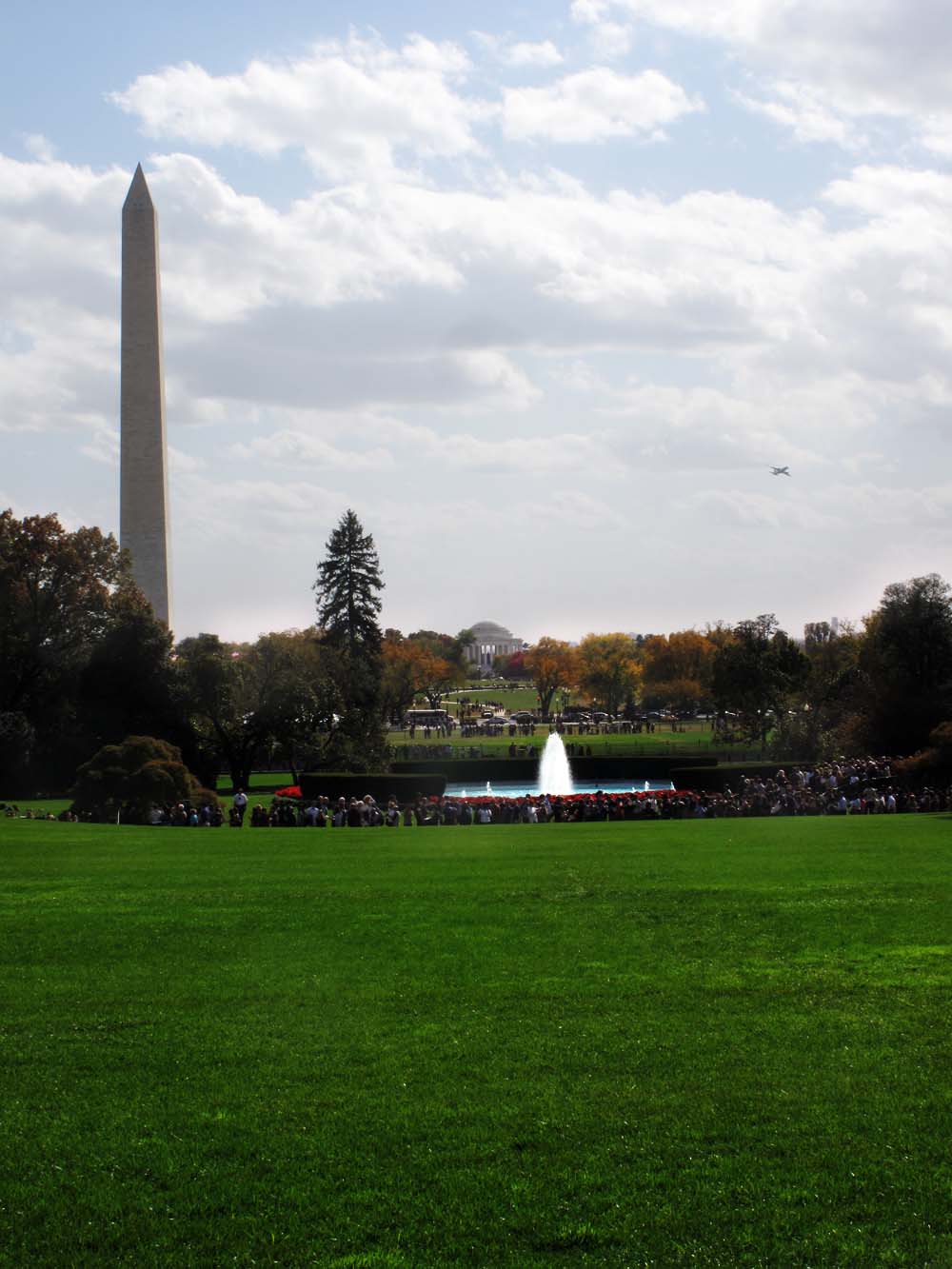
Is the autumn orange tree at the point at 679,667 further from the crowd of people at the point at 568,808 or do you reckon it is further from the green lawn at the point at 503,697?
the crowd of people at the point at 568,808

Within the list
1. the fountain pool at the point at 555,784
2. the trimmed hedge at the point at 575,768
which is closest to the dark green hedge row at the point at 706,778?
the fountain pool at the point at 555,784

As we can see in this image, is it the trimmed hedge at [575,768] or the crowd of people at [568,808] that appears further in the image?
the trimmed hedge at [575,768]

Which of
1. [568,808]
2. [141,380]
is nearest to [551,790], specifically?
[568,808]

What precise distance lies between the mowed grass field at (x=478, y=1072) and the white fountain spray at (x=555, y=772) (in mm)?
37226

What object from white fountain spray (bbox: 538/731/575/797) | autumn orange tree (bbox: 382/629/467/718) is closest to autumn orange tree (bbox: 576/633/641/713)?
autumn orange tree (bbox: 382/629/467/718)

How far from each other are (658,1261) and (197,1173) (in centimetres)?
302

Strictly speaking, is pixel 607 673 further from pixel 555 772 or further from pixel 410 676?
pixel 555 772

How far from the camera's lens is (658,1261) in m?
7.11

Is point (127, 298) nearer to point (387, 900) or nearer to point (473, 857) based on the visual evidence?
point (473, 857)

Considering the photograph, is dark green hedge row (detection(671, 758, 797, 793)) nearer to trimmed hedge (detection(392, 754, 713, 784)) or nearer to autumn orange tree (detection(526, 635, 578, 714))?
trimmed hedge (detection(392, 754, 713, 784))

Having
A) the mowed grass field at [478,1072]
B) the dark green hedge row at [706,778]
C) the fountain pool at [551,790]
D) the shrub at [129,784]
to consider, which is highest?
the shrub at [129,784]

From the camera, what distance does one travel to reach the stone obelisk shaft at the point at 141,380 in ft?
172

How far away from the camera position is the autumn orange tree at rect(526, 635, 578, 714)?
122125 millimetres

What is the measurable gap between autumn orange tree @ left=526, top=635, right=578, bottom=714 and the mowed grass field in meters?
103
